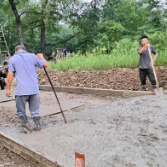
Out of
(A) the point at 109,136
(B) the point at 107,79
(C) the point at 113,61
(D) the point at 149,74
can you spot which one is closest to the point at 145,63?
(D) the point at 149,74

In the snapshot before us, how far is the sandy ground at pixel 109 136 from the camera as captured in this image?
2.91 metres

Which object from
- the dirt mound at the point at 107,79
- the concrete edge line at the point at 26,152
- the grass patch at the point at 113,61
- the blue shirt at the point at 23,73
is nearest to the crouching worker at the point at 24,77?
the blue shirt at the point at 23,73

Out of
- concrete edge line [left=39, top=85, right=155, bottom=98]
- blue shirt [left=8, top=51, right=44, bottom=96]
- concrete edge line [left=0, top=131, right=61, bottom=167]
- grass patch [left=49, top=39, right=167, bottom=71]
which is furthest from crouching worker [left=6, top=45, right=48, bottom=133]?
grass patch [left=49, top=39, right=167, bottom=71]

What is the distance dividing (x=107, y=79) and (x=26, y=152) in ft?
17.4

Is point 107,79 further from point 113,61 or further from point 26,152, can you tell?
point 26,152

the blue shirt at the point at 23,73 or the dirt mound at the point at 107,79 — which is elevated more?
the blue shirt at the point at 23,73

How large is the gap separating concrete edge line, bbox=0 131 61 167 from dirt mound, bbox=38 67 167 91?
14.8 feet

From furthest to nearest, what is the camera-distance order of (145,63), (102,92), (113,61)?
1. (113,61)
2. (102,92)
3. (145,63)

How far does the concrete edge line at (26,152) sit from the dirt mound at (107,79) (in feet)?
14.8

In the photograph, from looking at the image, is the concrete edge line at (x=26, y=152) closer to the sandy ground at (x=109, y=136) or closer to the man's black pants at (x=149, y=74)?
the sandy ground at (x=109, y=136)

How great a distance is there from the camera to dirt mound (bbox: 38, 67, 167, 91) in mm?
7488

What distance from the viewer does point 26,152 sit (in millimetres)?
3346

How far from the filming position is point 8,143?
3.78 m

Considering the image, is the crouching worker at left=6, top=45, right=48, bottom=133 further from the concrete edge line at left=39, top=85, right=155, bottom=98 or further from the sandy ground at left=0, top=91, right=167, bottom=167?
the concrete edge line at left=39, top=85, right=155, bottom=98
